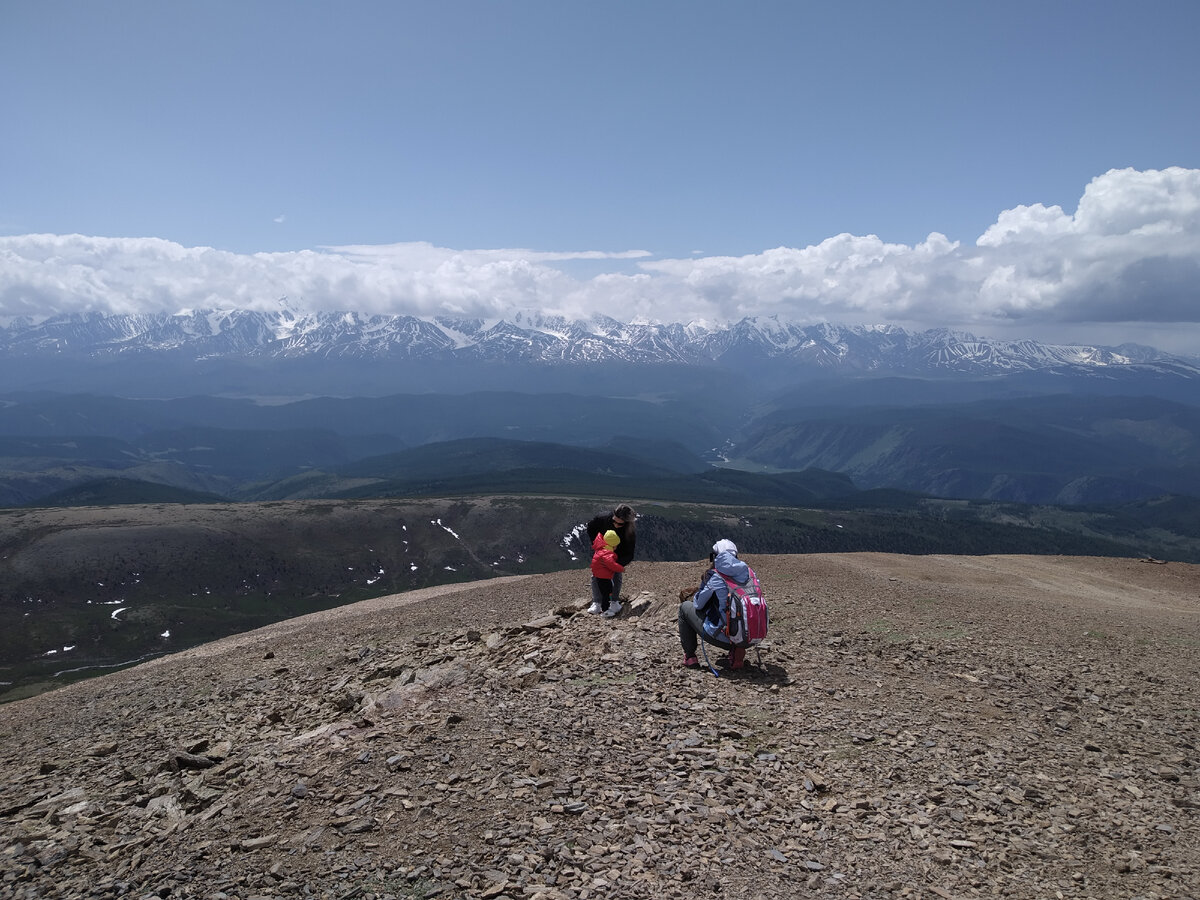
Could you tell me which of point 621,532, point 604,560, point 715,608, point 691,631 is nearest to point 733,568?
point 715,608

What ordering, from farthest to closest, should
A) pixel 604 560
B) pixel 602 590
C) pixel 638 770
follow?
pixel 602 590
pixel 604 560
pixel 638 770

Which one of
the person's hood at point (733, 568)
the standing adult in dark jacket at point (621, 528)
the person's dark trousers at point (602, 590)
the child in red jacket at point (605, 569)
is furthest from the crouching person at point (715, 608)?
the person's dark trousers at point (602, 590)

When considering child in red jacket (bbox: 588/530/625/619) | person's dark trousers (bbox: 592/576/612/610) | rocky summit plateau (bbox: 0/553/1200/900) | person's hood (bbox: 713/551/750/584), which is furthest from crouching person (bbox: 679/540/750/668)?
person's dark trousers (bbox: 592/576/612/610)

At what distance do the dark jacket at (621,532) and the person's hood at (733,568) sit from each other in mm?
3644

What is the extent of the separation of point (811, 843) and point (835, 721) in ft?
9.65

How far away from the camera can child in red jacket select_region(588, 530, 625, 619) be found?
14703mm

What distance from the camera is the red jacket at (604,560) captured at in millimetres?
14711

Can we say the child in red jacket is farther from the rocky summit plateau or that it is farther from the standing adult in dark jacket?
the rocky summit plateau

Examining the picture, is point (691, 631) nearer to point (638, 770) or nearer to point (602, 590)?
point (638, 770)

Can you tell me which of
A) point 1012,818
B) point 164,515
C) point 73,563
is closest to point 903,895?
point 1012,818

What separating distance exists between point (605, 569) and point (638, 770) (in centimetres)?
680

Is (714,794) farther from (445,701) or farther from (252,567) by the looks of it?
(252,567)

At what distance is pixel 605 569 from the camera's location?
14.9 m

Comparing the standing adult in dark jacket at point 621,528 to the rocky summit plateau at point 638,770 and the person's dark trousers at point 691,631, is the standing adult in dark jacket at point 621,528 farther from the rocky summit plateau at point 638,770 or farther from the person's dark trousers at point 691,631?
the person's dark trousers at point 691,631
